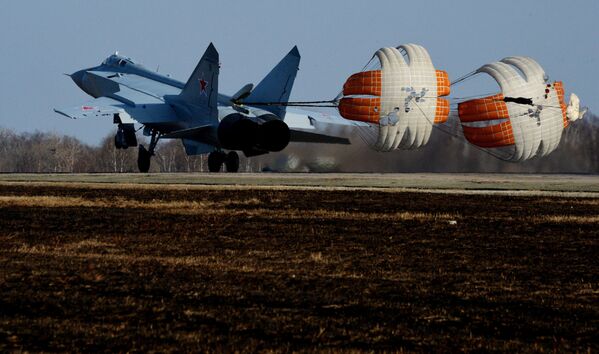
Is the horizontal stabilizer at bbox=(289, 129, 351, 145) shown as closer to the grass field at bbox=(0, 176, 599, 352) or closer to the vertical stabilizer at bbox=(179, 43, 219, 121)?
the vertical stabilizer at bbox=(179, 43, 219, 121)

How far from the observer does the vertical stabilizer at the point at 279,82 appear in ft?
167

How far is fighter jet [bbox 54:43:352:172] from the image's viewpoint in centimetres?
4525

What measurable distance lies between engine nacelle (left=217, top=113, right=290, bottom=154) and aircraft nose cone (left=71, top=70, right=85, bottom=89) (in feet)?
48.3

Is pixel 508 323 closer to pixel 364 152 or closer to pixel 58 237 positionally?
pixel 58 237

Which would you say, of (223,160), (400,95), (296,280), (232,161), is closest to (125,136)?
(223,160)

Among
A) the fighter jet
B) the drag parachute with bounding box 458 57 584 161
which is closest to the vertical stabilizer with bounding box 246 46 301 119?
Result: the fighter jet

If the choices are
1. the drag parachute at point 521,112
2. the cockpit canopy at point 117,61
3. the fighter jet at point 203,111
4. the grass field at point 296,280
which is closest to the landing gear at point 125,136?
the fighter jet at point 203,111

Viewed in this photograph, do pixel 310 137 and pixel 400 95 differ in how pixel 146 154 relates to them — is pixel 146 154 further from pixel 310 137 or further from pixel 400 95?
pixel 400 95

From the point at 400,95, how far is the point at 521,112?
15.1 feet

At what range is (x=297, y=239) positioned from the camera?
57.4 ft

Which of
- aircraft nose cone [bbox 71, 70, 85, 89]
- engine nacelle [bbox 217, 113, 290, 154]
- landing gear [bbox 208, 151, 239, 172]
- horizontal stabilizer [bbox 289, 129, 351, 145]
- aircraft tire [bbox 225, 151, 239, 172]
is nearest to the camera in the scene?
engine nacelle [bbox 217, 113, 290, 154]

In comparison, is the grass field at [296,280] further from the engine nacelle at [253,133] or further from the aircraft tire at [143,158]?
the aircraft tire at [143,158]

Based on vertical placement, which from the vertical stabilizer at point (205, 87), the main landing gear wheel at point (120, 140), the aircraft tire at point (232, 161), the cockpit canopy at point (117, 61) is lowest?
the aircraft tire at point (232, 161)

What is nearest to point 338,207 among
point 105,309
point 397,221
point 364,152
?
point 397,221
